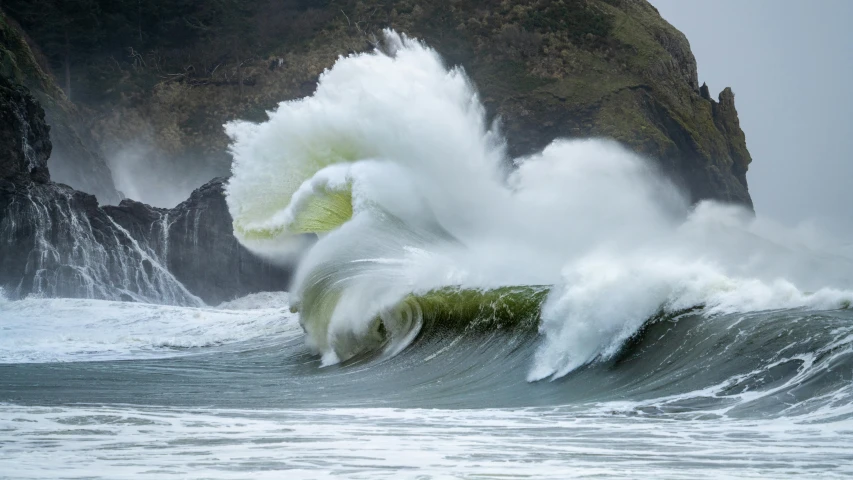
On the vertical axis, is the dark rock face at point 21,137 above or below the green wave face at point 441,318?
above

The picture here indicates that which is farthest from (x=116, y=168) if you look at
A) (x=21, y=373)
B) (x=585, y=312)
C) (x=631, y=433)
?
(x=631, y=433)

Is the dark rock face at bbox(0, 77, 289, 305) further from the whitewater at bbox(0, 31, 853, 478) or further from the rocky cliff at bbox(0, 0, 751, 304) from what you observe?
the rocky cliff at bbox(0, 0, 751, 304)

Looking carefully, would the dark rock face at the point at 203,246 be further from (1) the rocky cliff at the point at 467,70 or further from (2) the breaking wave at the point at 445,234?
(1) the rocky cliff at the point at 467,70

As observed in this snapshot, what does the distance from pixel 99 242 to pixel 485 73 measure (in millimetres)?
27872

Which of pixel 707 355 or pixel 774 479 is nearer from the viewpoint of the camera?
pixel 774 479

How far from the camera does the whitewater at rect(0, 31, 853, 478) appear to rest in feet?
20.1

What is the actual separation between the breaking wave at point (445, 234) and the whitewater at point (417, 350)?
0.05m

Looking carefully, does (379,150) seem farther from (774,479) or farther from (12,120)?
(774,479)

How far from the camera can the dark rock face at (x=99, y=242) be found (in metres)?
28.1

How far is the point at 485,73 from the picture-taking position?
52.8 m

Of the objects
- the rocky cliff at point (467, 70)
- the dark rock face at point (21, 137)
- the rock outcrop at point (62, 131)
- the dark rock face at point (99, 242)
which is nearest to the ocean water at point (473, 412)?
the dark rock face at point (99, 242)

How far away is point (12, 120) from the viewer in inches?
1118

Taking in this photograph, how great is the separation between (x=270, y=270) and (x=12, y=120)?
9368 mm

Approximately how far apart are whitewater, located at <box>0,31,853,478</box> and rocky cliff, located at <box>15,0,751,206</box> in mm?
25867
